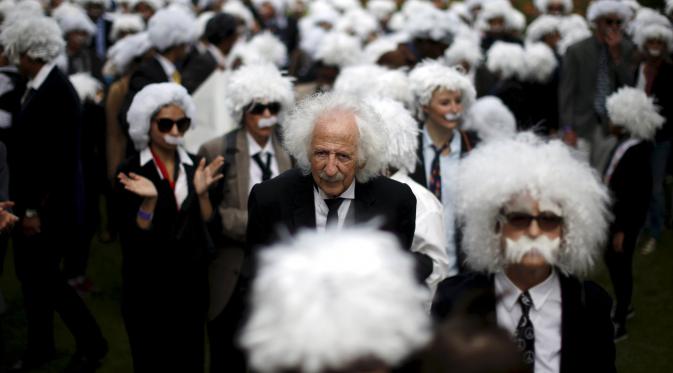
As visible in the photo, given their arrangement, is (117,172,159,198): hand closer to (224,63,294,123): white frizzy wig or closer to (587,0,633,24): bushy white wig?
(224,63,294,123): white frizzy wig

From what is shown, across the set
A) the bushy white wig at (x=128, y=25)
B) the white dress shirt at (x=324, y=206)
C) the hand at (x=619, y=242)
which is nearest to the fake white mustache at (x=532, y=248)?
the white dress shirt at (x=324, y=206)

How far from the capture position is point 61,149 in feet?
19.3

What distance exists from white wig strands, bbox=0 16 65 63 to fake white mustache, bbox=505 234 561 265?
167 inches

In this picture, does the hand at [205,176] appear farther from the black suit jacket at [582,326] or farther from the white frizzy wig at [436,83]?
the black suit jacket at [582,326]

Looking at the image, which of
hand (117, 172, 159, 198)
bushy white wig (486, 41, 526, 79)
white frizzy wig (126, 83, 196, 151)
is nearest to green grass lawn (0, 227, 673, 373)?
hand (117, 172, 159, 198)

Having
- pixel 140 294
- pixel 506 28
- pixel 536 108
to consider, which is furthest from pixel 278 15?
pixel 140 294

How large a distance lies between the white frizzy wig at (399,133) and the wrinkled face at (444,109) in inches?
34.3

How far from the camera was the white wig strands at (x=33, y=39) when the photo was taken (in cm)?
593

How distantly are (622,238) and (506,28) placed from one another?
6068 millimetres

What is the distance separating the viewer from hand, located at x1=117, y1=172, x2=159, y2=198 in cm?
491

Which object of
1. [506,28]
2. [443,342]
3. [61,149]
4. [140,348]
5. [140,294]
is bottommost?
[140,348]

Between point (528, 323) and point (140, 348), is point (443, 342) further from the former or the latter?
point (140, 348)

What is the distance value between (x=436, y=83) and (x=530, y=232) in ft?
9.38

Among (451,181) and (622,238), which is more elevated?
(451,181)
